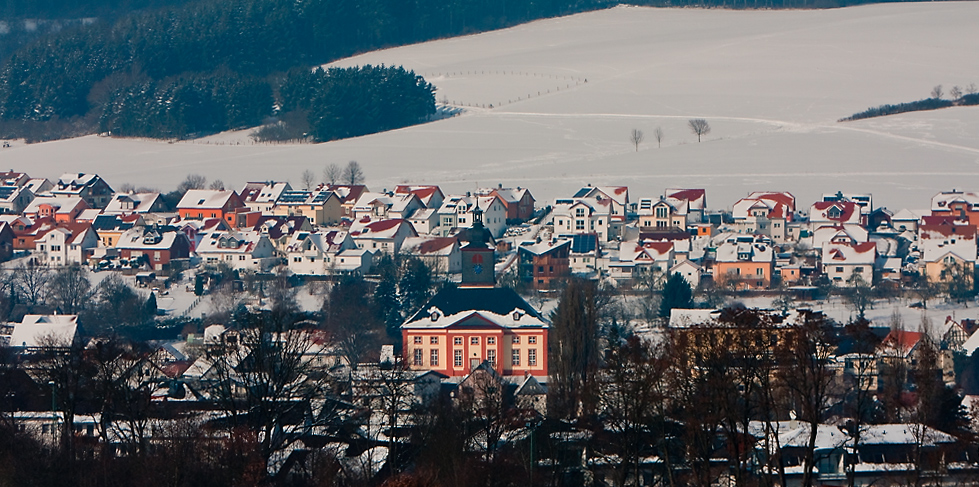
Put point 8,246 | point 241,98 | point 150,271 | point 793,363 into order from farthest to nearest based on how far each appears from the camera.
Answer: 1. point 241,98
2. point 8,246
3. point 150,271
4. point 793,363

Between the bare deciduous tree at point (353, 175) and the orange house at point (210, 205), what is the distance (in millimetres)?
10090

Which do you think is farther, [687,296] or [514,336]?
[687,296]

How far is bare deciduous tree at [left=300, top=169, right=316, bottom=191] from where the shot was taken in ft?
281

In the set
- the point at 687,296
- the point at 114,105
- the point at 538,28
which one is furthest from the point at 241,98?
the point at 687,296

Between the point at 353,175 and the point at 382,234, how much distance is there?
21651 mm

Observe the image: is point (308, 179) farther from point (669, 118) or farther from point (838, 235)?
point (838, 235)

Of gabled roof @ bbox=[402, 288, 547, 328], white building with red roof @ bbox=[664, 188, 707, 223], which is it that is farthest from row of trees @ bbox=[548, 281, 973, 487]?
white building with red roof @ bbox=[664, 188, 707, 223]

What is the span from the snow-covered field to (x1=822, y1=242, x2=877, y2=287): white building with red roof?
14.8 m

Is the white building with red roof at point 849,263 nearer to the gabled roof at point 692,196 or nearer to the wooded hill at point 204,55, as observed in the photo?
the gabled roof at point 692,196

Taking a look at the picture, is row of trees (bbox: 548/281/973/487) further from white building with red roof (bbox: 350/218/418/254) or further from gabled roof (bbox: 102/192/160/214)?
gabled roof (bbox: 102/192/160/214)

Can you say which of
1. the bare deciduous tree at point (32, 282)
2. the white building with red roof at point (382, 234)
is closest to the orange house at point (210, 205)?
the white building with red roof at point (382, 234)

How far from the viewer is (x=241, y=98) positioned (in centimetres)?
11081

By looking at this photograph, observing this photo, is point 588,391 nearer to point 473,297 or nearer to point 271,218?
point 473,297

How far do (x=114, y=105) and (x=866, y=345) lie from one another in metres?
93.3
